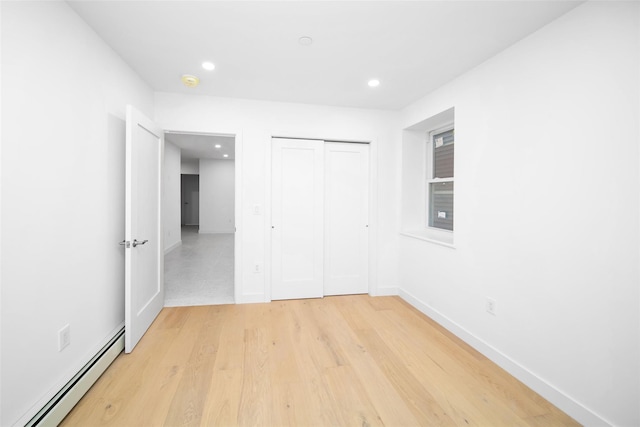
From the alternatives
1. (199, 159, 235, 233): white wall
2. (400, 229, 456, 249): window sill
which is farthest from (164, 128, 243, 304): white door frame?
(199, 159, 235, 233): white wall

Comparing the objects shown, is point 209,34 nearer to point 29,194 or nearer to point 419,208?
point 29,194

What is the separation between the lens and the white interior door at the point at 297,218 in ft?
11.0

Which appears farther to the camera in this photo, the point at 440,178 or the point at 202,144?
the point at 202,144

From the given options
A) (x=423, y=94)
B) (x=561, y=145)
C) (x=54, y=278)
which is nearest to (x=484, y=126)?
(x=561, y=145)

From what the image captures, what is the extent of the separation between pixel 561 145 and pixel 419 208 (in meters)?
1.90

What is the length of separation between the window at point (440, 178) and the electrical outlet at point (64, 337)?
3.43 m

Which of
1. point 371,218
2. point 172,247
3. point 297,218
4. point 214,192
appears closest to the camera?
point 297,218

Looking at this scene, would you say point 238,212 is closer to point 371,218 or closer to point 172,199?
point 371,218

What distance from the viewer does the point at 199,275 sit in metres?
4.39

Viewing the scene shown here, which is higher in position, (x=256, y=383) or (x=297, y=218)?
(x=297, y=218)

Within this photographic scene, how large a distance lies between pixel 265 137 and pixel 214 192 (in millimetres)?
6488

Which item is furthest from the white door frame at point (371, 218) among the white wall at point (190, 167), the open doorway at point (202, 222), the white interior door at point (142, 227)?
the white wall at point (190, 167)

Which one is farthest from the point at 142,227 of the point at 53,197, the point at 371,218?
the point at 371,218

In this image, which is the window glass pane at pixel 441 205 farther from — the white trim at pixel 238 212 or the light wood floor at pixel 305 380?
the white trim at pixel 238 212
